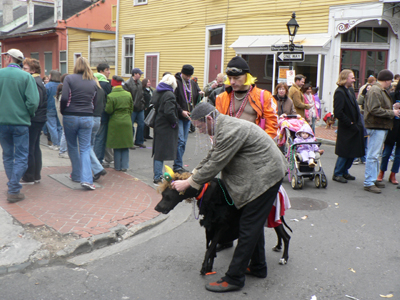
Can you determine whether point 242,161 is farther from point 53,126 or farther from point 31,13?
point 31,13

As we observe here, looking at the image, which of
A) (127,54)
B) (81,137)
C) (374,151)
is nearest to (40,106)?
(81,137)

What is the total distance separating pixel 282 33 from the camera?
1630 cm

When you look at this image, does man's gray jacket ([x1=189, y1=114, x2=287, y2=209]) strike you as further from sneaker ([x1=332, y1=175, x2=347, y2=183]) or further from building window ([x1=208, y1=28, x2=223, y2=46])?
building window ([x1=208, y1=28, x2=223, y2=46])

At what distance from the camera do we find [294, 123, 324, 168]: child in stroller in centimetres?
743

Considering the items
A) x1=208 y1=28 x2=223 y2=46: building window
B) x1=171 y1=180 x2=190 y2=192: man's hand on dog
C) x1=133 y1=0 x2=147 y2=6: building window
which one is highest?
x1=133 y1=0 x2=147 y2=6: building window

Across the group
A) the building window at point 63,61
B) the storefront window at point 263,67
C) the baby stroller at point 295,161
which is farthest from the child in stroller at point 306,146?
the building window at point 63,61

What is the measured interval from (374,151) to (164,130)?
3548 mm

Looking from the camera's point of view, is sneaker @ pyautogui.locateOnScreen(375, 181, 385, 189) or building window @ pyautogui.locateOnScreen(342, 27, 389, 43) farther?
building window @ pyautogui.locateOnScreen(342, 27, 389, 43)

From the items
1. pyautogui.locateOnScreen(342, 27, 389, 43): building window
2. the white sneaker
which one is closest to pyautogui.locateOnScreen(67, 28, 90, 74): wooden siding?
pyautogui.locateOnScreen(342, 27, 389, 43): building window

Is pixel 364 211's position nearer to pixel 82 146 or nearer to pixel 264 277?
pixel 264 277

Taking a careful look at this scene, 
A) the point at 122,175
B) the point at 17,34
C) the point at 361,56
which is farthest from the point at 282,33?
the point at 17,34

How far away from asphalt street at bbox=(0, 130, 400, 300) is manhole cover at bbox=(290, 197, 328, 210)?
0.33m

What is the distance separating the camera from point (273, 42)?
53.1 feet

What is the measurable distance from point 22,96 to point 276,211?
12.6 ft
